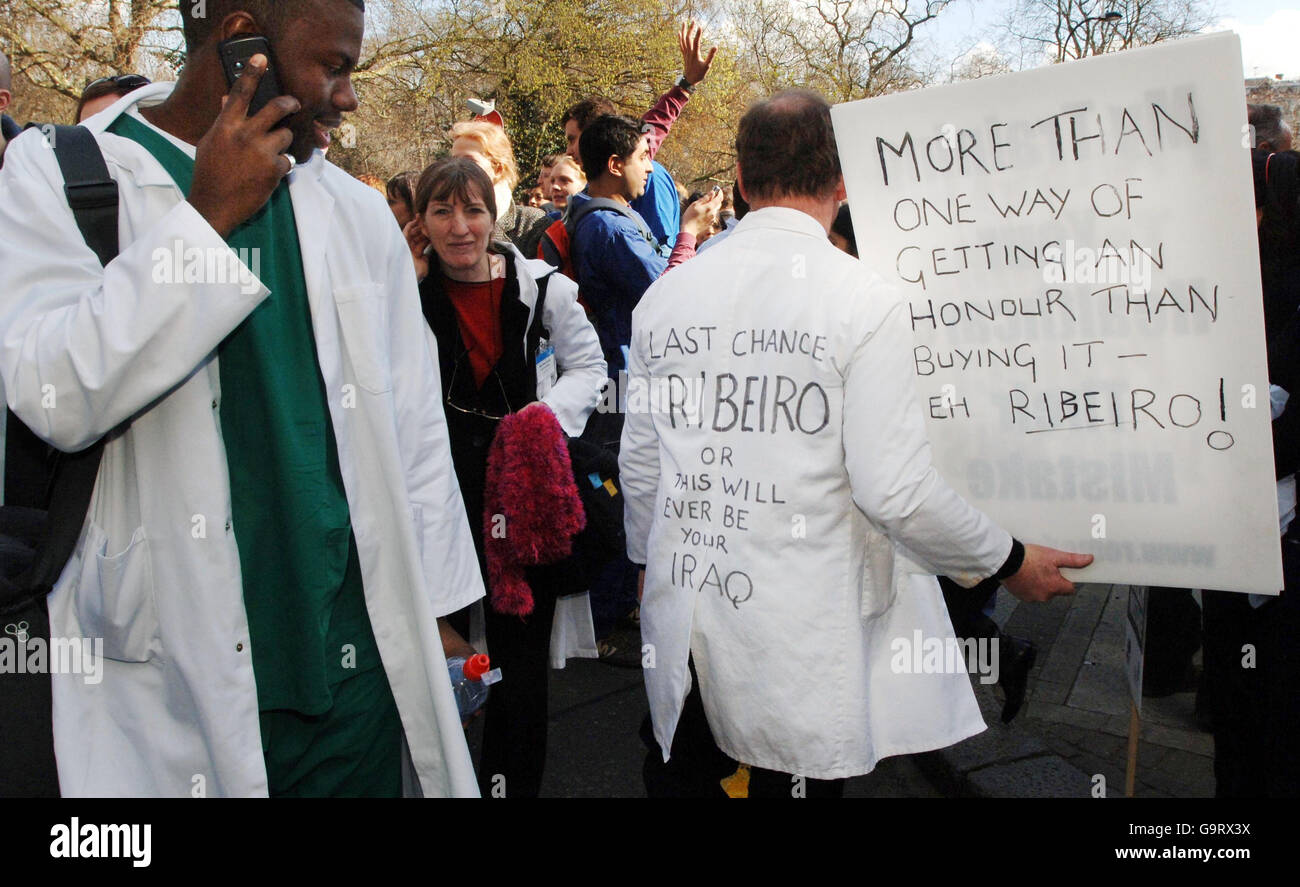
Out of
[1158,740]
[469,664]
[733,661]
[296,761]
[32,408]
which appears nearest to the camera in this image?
[32,408]

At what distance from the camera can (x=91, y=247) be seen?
145 centimetres

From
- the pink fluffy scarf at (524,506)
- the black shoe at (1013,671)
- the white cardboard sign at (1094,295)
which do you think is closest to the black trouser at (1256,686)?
the white cardboard sign at (1094,295)

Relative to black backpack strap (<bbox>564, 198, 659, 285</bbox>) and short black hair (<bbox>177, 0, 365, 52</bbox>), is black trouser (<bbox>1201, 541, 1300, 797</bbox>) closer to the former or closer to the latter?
short black hair (<bbox>177, 0, 365, 52</bbox>)

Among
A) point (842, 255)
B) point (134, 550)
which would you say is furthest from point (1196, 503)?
point (134, 550)

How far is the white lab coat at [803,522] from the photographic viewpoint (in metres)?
1.98

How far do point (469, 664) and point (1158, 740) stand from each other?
288 cm

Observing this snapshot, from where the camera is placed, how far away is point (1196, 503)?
2121 millimetres

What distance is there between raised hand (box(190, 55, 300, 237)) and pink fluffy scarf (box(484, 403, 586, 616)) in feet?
4.74

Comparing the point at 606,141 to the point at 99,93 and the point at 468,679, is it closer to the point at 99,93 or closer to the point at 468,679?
the point at 99,93

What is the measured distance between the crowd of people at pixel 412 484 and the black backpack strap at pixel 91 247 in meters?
0.02

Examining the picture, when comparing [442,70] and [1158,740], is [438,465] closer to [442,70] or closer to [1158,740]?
[1158,740]

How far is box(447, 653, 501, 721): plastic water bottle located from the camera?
194 centimetres

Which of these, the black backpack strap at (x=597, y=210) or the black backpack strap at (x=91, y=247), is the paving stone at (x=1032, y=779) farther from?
the black backpack strap at (x=91, y=247)

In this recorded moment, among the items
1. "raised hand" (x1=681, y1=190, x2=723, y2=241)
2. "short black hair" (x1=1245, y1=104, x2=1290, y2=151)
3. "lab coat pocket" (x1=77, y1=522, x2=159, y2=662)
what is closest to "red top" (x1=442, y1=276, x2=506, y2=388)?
"lab coat pocket" (x1=77, y1=522, x2=159, y2=662)
